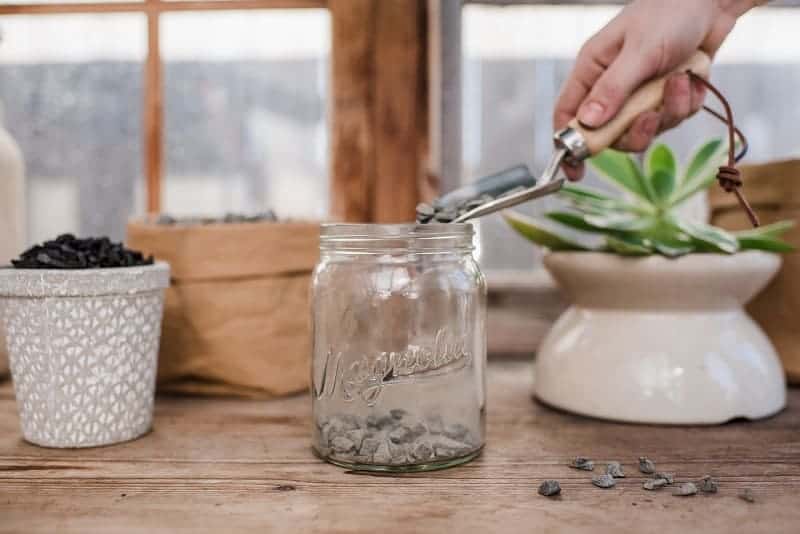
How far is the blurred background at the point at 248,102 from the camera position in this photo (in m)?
1.06

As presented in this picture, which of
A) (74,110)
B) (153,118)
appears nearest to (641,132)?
(153,118)

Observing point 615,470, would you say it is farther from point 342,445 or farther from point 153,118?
point 153,118

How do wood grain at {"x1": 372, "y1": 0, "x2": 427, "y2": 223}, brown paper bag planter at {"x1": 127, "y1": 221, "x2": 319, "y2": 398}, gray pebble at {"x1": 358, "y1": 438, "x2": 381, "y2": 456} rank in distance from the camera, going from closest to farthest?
gray pebble at {"x1": 358, "y1": 438, "x2": 381, "y2": 456} → brown paper bag planter at {"x1": 127, "y1": 221, "x2": 319, "y2": 398} → wood grain at {"x1": 372, "y1": 0, "x2": 427, "y2": 223}

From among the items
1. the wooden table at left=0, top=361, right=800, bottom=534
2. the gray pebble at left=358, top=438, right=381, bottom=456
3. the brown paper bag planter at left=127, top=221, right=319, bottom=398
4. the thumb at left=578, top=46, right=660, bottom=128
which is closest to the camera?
the wooden table at left=0, top=361, right=800, bottom=534

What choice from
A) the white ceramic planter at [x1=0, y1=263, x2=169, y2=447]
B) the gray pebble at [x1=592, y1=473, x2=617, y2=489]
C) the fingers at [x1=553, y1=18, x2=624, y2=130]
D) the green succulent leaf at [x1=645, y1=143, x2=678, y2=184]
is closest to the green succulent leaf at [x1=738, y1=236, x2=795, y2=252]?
the green succulent leaf at [x1=645, y1=143, x2=678, y2=184]

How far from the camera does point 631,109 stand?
2.30 ft

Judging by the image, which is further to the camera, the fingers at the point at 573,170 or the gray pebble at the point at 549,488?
the fingers at the point at 573,170

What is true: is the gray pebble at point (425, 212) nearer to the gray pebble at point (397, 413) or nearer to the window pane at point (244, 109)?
the gray pebble at point (397, 413)

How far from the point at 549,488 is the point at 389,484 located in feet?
0.40

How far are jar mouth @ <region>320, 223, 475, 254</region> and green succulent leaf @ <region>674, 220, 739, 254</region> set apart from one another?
0.26 metres

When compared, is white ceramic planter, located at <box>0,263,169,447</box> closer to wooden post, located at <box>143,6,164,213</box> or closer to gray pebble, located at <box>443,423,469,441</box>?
gray pebble, located at <box>443,423,469,441</box>

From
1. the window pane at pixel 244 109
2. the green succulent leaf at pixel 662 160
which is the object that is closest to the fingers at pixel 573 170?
the green succulent leaf at pixel 662 160

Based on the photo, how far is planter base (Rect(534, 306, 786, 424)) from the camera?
681 mm

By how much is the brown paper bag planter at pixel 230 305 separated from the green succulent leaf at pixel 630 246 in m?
0.34
